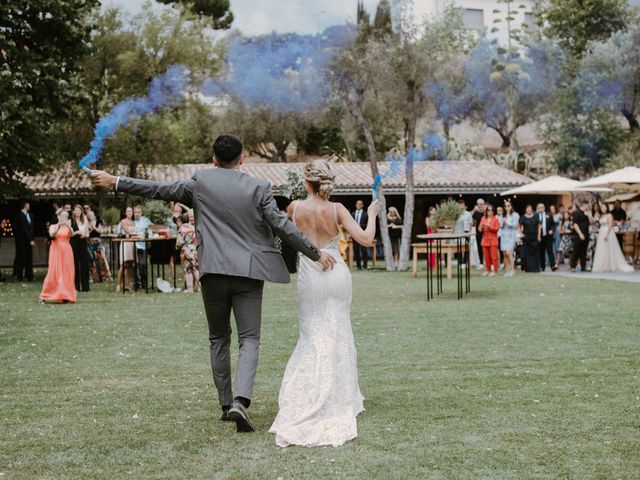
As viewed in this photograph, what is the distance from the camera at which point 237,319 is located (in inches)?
248

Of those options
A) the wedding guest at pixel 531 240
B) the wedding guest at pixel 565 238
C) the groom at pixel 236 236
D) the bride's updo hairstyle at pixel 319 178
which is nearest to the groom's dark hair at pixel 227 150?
the groom at pixel 236 236

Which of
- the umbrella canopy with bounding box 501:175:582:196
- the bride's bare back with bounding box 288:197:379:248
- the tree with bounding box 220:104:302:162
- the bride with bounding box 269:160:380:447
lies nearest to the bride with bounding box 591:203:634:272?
the umbrella canopy with bounding box 501:175:582:196

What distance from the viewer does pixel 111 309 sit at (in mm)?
15625

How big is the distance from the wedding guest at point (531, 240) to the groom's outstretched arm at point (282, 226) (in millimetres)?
19271

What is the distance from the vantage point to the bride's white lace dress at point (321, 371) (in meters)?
5.91

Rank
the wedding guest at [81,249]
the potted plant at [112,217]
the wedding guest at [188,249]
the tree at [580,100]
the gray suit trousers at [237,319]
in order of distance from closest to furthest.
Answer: the gray suit trousers at [237,319], the wedding guest at [188,249], the wedding guest at [81,249], the potted plant at [112,217], the tree at [580,100]

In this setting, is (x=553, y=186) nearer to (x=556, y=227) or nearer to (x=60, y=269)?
(x=556, y=227)

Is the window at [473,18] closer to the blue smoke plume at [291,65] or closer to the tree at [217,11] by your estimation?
the tree at [217,11]

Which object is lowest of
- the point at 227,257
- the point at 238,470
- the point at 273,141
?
the point at 238,470

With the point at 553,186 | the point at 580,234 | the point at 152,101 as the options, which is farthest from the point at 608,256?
the point at 152,101

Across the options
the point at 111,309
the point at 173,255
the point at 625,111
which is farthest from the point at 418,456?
the point at 625,111

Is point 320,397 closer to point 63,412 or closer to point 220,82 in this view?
point 63,412

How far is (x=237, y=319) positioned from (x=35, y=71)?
18.2 m

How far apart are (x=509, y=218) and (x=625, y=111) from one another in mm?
22560
